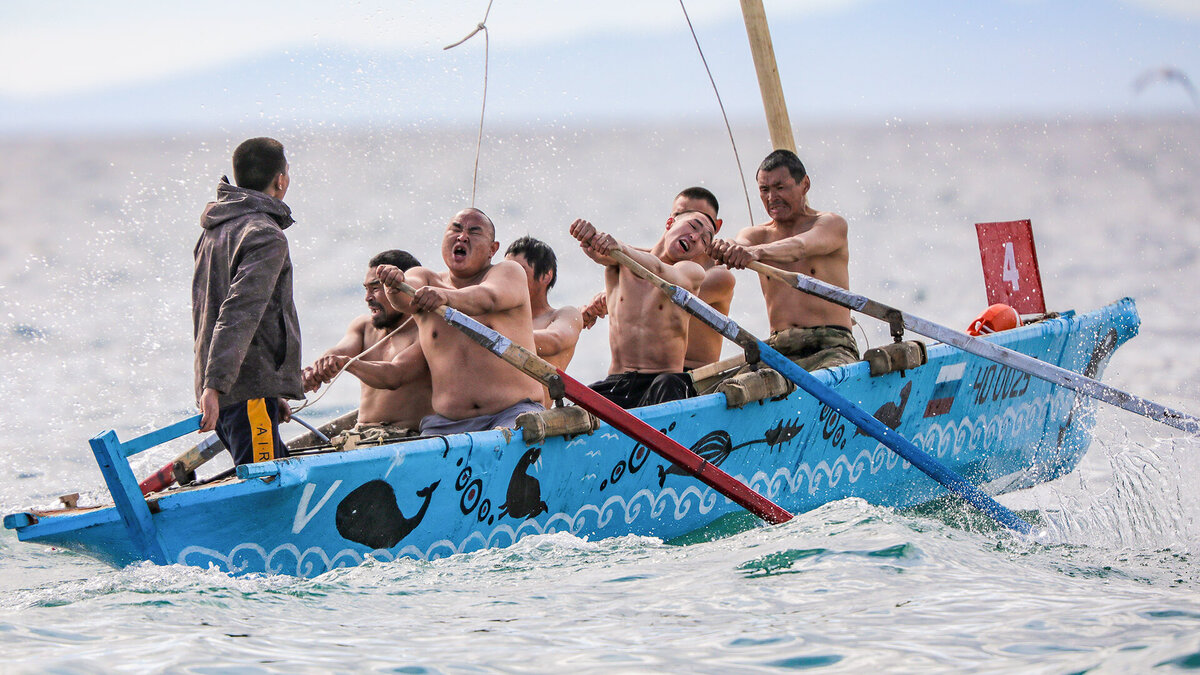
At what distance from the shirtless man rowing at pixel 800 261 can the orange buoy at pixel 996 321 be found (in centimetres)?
93

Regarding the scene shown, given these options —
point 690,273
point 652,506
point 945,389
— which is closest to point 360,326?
point 690,273

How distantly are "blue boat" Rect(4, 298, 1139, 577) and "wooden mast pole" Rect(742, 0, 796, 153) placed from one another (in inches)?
74.4

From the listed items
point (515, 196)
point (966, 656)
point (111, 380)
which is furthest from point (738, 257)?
point (515, 196)

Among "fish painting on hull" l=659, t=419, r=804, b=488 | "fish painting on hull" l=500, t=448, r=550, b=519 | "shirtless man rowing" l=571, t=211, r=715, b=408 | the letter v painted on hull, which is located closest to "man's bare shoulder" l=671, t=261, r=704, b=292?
"shirtless man rowing" l=571, t=211, r=715, b=408

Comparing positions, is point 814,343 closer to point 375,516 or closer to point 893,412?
point 893,412

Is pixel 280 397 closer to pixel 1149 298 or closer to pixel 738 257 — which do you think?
pixel 738 257

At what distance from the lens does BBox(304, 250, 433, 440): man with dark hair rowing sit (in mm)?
4918

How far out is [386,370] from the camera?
5.00 m

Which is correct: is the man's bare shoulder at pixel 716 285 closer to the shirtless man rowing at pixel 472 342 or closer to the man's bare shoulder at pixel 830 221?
the man's bare shoulder at pixel 830 221

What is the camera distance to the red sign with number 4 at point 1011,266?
22.9 feet

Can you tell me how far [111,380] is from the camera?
37.1 ft

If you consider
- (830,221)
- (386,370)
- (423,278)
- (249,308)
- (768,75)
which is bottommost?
(386,370)

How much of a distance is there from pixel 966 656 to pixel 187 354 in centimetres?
1187

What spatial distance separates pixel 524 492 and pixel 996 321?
3.43 m
